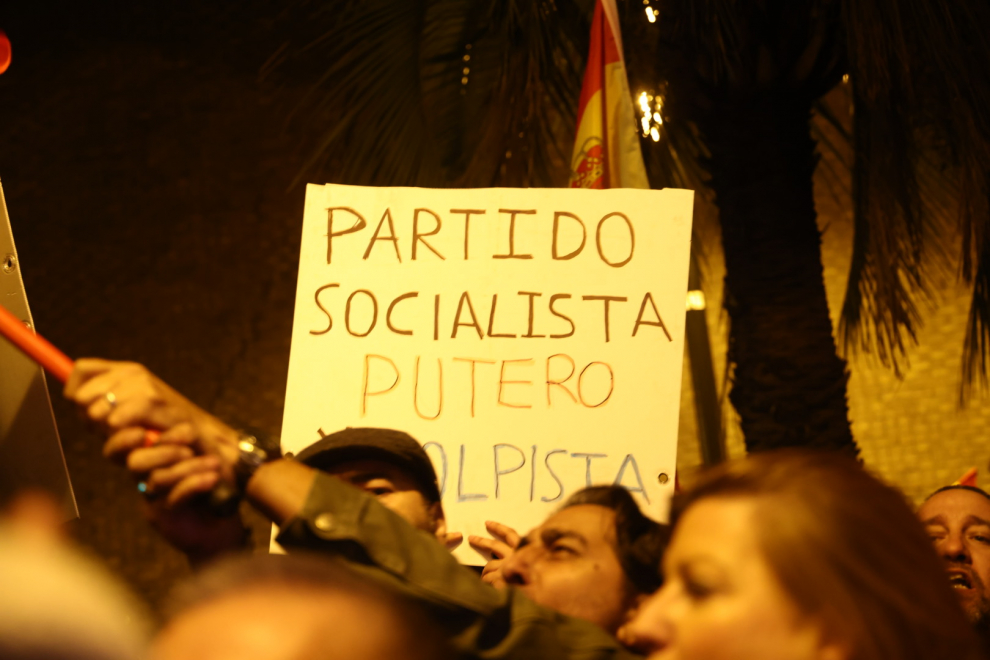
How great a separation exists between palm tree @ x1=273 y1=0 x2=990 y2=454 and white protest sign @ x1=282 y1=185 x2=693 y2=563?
106 centimetres

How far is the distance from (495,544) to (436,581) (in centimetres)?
61

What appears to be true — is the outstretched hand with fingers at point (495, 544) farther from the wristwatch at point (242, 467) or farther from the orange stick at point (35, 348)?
the orange stick at point (35, 348)

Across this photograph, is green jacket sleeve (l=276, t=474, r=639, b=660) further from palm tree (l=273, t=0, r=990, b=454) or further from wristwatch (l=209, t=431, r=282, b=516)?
palm tree (l=273, t=0, r=990, b=454)

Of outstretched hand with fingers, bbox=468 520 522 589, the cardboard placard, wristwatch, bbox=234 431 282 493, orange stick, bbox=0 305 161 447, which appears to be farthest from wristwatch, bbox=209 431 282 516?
outstretched hand with fingers, bbox=468 520 522 589

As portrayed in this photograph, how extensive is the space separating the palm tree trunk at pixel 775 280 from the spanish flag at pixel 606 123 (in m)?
0.67

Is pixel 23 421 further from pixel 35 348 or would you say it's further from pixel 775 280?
pixel 775 280

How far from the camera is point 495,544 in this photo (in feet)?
4.67

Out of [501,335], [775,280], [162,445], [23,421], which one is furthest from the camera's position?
[775,280]

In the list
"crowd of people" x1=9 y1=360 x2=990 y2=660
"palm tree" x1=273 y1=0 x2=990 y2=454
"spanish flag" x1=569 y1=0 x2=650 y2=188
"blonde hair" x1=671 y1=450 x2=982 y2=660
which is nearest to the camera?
"crowd of people" x1=9 y1=360 x2=990 y2=660

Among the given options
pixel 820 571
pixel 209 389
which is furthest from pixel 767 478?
pixel 209 389

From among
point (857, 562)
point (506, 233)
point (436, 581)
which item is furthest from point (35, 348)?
point (506, 233)

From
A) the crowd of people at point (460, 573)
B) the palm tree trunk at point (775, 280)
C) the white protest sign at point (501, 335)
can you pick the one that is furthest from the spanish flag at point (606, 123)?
→ the crowd of people at point (460, 573)

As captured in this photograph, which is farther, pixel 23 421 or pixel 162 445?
pixel 23 421

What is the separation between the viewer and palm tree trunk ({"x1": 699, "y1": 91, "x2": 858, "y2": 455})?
8.23ft
